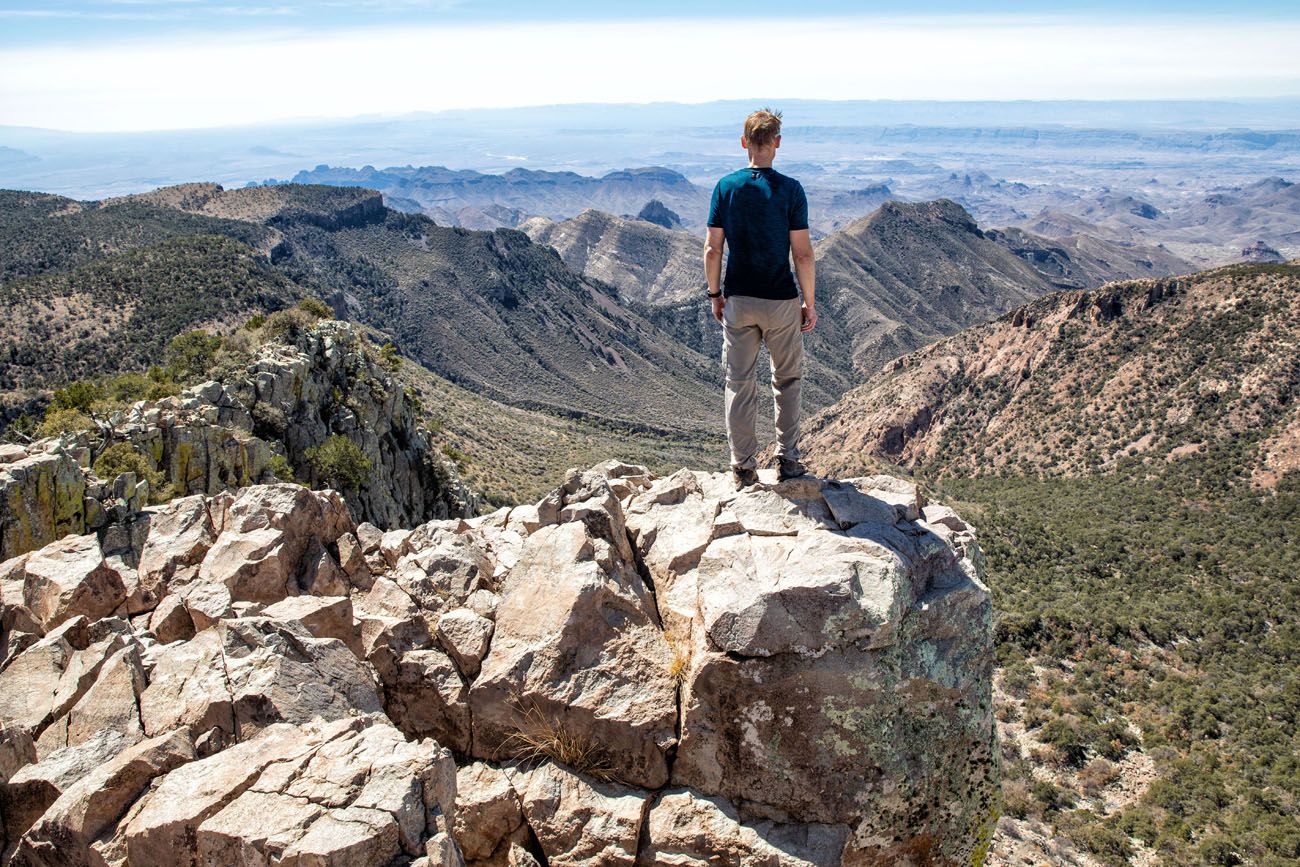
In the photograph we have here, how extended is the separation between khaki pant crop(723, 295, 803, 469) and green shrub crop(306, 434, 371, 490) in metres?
20.9

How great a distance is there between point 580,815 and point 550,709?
1.05 metres

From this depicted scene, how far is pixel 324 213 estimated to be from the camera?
14312 centimetres

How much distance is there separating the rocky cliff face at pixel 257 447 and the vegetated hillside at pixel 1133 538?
2103 centimetres

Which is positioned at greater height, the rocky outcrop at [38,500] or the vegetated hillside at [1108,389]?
the rocky outcrop at [38,500]

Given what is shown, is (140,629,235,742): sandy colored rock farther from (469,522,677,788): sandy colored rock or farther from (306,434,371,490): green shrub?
(306,434,371,490): green shrub

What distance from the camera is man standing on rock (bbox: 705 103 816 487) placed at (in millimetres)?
9320

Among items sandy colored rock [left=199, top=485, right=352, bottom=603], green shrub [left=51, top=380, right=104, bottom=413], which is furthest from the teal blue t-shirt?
green shrub [left=51, top=380, right=104, bottom=413]

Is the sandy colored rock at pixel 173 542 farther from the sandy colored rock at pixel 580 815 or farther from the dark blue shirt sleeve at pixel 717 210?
the dark blue shirt sleeve at pixel 717 210

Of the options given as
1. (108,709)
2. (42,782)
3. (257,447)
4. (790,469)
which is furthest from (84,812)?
(257,447)

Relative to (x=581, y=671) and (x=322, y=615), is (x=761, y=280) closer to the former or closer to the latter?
(x=581, y=671)

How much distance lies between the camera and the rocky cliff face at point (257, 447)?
15555 mm

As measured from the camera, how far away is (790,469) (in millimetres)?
10242

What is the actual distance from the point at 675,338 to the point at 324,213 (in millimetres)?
72357

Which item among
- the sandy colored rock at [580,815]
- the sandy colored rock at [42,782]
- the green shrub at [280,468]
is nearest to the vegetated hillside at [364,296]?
the green shrub at [280,468]
